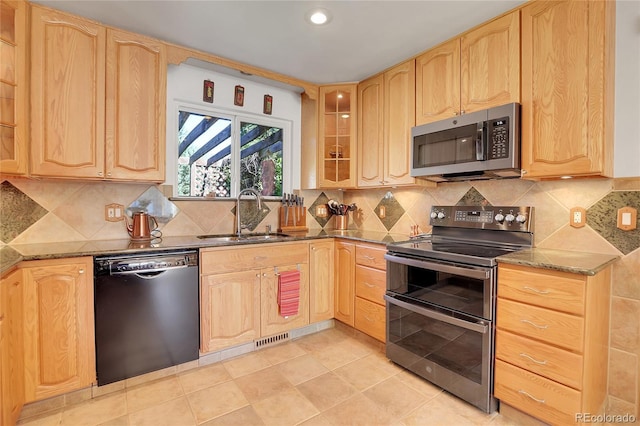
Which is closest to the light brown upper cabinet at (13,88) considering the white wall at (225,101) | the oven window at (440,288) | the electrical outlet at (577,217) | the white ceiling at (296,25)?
the white ceiling at (296,25)

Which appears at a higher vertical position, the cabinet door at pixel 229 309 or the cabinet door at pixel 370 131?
the cabinet door at pixel 370 131

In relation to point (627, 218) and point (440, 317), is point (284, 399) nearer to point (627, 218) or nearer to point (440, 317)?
point (440, 317)

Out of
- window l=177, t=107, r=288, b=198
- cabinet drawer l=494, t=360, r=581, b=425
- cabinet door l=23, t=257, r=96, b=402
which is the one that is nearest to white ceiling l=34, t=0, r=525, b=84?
window l=177, t=107, r=288, b=198

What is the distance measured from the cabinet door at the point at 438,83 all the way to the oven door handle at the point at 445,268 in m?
1.11

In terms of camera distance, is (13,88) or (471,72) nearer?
(13,88)

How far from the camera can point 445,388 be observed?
194cm

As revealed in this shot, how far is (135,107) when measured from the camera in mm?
2213

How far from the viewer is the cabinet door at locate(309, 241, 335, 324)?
9.09 ft

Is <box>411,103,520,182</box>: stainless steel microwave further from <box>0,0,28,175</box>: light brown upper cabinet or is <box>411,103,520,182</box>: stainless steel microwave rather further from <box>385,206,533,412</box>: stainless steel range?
<box>0,0,28,175</box>: light brown upper cabinet

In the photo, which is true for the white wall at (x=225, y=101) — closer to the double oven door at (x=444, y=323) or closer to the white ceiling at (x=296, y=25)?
the white ceiling at (x=296, y=25)

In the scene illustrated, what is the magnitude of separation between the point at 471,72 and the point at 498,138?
548 millimetres

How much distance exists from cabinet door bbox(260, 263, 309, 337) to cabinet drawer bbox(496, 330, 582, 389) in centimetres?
151

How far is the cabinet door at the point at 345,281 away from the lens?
107 inches

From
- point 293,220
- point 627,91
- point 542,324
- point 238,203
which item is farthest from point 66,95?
point 627,91
